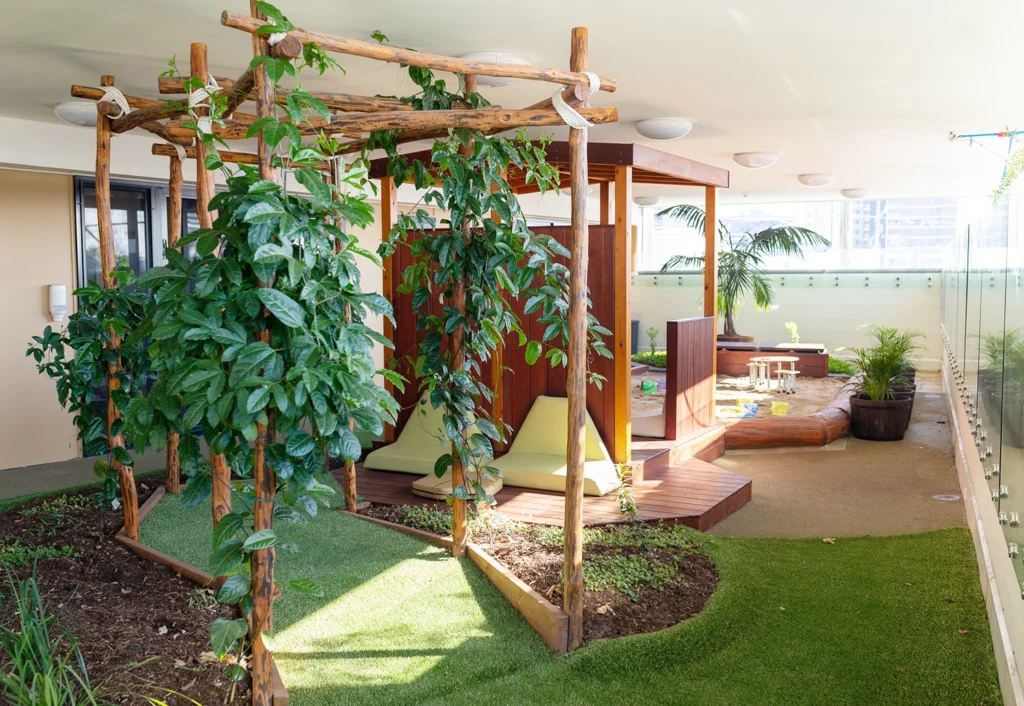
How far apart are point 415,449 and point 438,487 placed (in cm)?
93

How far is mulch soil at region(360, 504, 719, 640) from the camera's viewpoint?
3.62 m

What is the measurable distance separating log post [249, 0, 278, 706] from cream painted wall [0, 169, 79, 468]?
186 inches

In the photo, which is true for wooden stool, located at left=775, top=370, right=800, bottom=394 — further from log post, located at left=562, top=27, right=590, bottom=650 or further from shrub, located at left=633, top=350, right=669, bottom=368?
log post, located at left=562, top=27, right=590, bottom=650

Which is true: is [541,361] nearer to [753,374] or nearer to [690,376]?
[690,376]

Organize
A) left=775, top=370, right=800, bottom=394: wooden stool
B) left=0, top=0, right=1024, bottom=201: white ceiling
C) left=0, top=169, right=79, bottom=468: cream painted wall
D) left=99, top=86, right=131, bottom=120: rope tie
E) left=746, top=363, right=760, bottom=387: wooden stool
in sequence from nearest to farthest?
left=0, top=0, right=1024, bottom=201: white ceiling, left=99, top=86, right=131, bottom=120: rope tie, left=0, top=169, right=79, bottom=468: cream painted wall, left=775, top=370, right=800, bottom=394: wooden stool, left=746, top=363, right=760, bottom=387: wooden stool

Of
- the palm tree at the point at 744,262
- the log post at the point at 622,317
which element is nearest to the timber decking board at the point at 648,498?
the log post at the point at 622,317

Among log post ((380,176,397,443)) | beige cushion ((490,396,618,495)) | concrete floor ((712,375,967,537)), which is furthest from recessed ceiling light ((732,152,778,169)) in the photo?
beige cushion ((490,396,618,495))

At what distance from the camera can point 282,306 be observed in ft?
7.91

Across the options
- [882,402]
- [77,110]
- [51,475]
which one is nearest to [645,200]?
[882,402]

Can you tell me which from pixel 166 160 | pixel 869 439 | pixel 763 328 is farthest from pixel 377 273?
pixel 763 328

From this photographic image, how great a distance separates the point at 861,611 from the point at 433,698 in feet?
6.87

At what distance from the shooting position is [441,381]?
4242 millimetres

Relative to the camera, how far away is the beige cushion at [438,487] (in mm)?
5426

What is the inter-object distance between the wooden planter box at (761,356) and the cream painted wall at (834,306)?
76.3 inches
